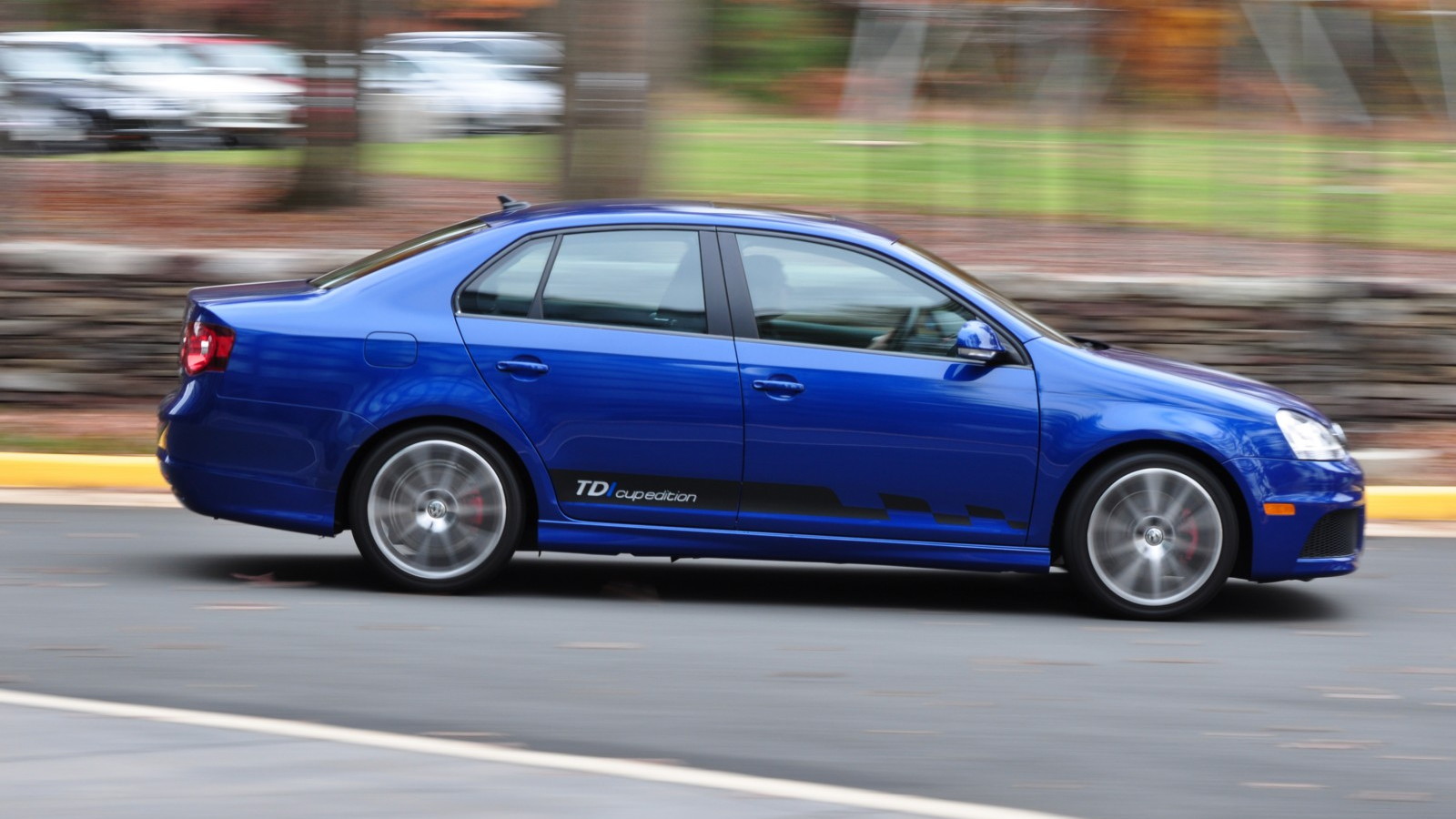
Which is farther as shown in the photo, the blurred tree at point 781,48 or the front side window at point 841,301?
the blurred tree at point 781,48

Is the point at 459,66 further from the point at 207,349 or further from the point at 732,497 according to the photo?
the point at 732,497

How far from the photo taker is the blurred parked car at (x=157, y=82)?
60.8ft

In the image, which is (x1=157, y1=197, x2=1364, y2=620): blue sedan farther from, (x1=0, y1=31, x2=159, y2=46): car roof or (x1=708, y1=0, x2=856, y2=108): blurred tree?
(x1=0, y1=31, x2=159, y2=46): car roof

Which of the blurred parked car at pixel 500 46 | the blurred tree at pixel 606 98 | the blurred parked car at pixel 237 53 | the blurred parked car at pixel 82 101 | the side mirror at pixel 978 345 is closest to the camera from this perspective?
the side mirror at pixel 978 345

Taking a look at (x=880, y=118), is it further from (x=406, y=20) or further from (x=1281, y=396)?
(x=1281, y=396)

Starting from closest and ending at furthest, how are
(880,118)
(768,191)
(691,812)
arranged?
(691,812), (768,191), (880,118)

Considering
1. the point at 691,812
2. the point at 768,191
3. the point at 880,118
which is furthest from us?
the point at 880,118

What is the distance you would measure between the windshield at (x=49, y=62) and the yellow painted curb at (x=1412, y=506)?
14409mm

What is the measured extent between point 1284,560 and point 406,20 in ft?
60.0

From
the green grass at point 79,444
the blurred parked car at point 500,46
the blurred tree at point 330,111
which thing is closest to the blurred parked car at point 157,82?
the blurred parked car at point 500,46

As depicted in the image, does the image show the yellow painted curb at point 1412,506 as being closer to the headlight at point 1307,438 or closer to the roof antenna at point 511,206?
the headlight at point 1307,438

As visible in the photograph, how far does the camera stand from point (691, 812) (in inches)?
173

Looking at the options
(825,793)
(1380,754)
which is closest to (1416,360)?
(1380,754)

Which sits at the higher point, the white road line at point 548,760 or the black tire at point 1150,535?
the black tire at point 1150,535
